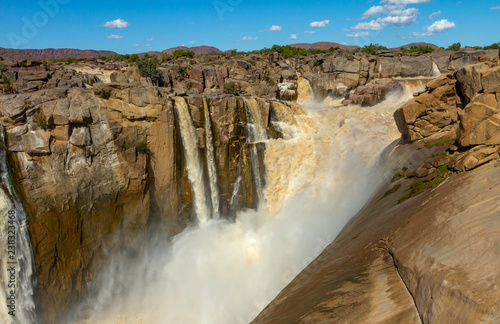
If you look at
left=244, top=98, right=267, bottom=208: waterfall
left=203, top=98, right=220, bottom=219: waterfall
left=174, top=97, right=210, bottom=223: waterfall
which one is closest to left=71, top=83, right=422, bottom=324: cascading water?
left=244, top=98, right=267, bottom=208: waterfall

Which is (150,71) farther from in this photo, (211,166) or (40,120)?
(40,120)

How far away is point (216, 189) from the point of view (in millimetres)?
19359

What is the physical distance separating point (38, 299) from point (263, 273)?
32.0ft

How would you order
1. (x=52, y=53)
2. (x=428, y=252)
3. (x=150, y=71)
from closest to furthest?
(x=428, y=252), (x=150, y=71), (x=52, y=53)

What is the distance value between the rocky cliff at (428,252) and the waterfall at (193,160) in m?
9.85

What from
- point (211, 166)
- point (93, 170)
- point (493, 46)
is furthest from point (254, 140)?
point (493, 46)

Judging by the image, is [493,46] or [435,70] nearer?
[435,70]

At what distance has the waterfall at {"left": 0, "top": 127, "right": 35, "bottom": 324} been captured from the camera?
481 inches

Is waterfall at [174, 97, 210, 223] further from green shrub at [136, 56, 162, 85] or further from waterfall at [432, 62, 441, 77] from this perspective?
waterfall at [432, 62, 441, 77]

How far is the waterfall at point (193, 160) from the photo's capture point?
58.3 feet

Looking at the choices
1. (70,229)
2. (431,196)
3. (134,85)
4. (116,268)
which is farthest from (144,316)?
(431,196)

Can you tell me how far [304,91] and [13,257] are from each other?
1073 inches

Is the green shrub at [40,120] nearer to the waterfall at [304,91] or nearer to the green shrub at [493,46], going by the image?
the waterfall at [304,91]

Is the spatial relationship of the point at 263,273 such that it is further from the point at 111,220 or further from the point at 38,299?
the point at 38,299
